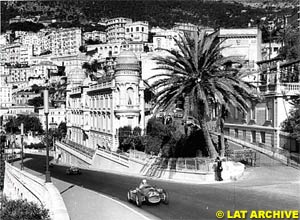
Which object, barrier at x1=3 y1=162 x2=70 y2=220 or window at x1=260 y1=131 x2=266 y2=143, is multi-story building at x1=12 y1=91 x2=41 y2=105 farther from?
window at x1=260 y1=131 x2=266 y2=143

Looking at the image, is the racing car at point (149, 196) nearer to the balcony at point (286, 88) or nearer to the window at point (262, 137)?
the balcony at point (286, 88)

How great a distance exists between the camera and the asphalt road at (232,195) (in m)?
16.4

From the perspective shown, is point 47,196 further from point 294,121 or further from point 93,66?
point 93,66

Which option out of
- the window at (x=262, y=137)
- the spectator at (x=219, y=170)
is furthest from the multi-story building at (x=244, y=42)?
the spectator at (x=219, y=170)

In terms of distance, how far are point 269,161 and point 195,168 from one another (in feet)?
17.8

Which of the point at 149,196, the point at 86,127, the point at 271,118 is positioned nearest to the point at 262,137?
the point at 271,118

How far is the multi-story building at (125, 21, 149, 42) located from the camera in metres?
172

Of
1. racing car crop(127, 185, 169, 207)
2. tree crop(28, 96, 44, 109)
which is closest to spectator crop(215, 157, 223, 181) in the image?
racing car crop(127, 185, 169, 207)

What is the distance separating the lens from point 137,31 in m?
178

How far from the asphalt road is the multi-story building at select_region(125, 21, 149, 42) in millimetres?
149778

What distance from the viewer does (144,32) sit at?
568 feet

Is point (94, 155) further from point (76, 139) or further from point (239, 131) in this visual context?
point (76, 139)

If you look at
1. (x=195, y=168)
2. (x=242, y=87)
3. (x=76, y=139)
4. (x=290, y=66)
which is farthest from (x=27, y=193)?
(x=76, y=139)

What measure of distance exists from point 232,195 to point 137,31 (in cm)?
16431
